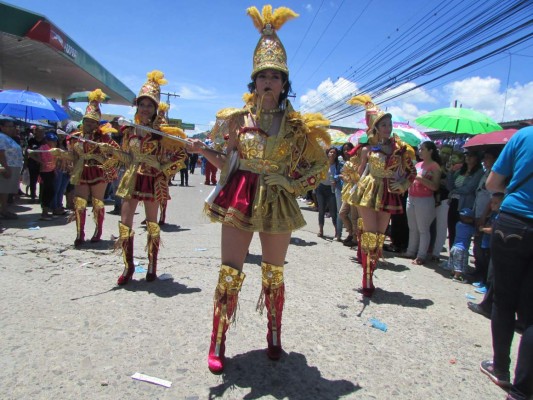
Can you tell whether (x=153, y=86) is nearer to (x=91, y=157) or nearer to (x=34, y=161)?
(x=91, y=157)

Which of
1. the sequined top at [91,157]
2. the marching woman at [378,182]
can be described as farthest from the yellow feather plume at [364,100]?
the sequined top at [91,157]

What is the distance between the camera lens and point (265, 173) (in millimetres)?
2734

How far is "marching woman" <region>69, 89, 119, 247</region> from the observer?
6.07 m

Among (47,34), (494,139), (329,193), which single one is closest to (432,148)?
(494,139)

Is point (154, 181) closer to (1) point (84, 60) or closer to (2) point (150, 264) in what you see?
(2) point (150, 264)

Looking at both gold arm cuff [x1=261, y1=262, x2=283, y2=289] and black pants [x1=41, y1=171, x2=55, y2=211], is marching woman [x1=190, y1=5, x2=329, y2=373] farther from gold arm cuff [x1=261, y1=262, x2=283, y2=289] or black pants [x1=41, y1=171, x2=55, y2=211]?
black pants [x1=41, y1=171, x2=55, y2=211]

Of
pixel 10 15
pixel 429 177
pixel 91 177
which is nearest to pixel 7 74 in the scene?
pixel 10 15

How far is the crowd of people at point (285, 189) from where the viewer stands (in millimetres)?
2645

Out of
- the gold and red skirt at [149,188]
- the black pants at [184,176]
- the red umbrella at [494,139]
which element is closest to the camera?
the gold and red skirt at [149,188]

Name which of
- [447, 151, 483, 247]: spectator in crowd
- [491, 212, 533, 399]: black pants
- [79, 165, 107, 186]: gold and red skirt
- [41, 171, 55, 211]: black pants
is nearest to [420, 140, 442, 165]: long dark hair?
[447, 151, 483, 247]: spectator in crowd

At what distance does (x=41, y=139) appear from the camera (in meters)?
9.70

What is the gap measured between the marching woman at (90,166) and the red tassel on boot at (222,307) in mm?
4094

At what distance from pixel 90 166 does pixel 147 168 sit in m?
2.19

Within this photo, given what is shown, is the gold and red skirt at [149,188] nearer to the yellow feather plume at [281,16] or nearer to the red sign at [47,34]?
the yellow feather plume at [281,16]
